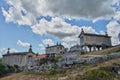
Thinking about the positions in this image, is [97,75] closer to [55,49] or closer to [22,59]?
[22,59]

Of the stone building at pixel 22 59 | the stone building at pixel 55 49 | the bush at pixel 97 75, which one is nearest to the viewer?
the bush at pixel 97 75

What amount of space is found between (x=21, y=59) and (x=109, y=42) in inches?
1086

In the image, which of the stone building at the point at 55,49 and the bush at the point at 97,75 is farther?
the stone building at the point at 55,49

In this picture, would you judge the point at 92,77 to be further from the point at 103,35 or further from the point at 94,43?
the point at 103,35

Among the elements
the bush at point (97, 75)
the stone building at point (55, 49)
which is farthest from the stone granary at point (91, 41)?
the bush at point (97, 75)

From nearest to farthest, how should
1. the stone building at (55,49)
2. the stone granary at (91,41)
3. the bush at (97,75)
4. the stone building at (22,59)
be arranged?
the bush at (97,75) → the stone granary at (91,41) → the stone building at (22,59) → the stone building at (55,49)

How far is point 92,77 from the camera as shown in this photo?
2116 centimetres

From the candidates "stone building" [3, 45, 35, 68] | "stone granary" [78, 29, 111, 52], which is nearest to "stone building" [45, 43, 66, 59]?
"stone building" [3, 45, 35, 68]

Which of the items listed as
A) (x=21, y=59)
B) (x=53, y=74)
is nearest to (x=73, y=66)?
(x=53, y=74)

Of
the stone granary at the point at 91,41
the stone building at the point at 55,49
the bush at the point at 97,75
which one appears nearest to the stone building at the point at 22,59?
the stone building at the point at 55,49

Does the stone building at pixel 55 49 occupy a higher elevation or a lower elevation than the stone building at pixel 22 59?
higher

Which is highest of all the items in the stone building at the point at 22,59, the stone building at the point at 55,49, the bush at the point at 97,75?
the stone building at the point at 55,49

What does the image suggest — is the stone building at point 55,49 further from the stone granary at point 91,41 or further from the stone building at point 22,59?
the stone granary at point 91,41

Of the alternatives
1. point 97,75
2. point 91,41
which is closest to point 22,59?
point 91,41
